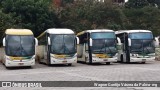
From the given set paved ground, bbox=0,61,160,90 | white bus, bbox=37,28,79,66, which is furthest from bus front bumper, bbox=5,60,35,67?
paved ground, bbox=0,61,160,90

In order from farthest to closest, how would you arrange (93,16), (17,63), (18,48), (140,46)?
(93,16)
(140,46)
(18,48)
(17,63)

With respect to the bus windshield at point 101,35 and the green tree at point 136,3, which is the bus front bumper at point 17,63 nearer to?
the bus windshield at point 101,35

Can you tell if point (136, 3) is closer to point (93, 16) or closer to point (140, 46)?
point (93, 16)

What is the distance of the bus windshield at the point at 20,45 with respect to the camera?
102 ft

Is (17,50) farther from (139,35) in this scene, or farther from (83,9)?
(83,9)

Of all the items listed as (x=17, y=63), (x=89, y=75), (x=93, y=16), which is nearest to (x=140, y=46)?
(x=17, y=63)

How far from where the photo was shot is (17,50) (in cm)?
3114

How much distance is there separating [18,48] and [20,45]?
284 millimetres

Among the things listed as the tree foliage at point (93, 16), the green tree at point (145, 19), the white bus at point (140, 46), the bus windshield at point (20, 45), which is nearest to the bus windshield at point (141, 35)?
the white bus at point (140, 46)

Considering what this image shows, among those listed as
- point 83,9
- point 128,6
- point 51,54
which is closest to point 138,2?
point 128,6

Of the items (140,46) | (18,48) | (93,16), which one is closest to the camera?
(18,48)

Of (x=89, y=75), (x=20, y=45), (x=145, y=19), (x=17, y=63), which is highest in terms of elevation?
(x=145, y=19)

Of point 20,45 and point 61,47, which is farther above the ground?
point 20,45

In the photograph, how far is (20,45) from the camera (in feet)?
103
